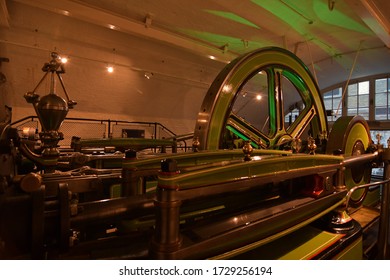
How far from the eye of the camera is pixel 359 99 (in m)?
9.12

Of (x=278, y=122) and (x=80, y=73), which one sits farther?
(x=80, y=73)

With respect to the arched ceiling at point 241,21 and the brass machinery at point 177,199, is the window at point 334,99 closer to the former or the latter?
the arched ceiling at point 241,21

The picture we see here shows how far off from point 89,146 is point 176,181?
75.3 inches

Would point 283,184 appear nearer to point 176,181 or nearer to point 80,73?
point 176,181

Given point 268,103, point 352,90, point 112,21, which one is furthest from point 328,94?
point 112,21

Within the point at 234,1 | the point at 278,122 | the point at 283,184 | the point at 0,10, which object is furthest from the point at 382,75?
the point at 0,10

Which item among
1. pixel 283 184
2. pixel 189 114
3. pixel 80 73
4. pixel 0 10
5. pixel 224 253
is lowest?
pixel 224 253

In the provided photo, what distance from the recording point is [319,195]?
4.27 ft

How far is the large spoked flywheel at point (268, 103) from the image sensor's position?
1971mm

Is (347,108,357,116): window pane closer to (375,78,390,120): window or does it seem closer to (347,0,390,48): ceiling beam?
(375,78,390,120): window

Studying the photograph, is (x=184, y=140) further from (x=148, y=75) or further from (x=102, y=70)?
(x=102, y=70)

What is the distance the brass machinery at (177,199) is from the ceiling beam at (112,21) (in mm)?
2772

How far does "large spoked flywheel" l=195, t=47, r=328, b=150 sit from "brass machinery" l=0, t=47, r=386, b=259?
13mm

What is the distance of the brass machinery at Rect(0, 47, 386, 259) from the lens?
2.29 ft
